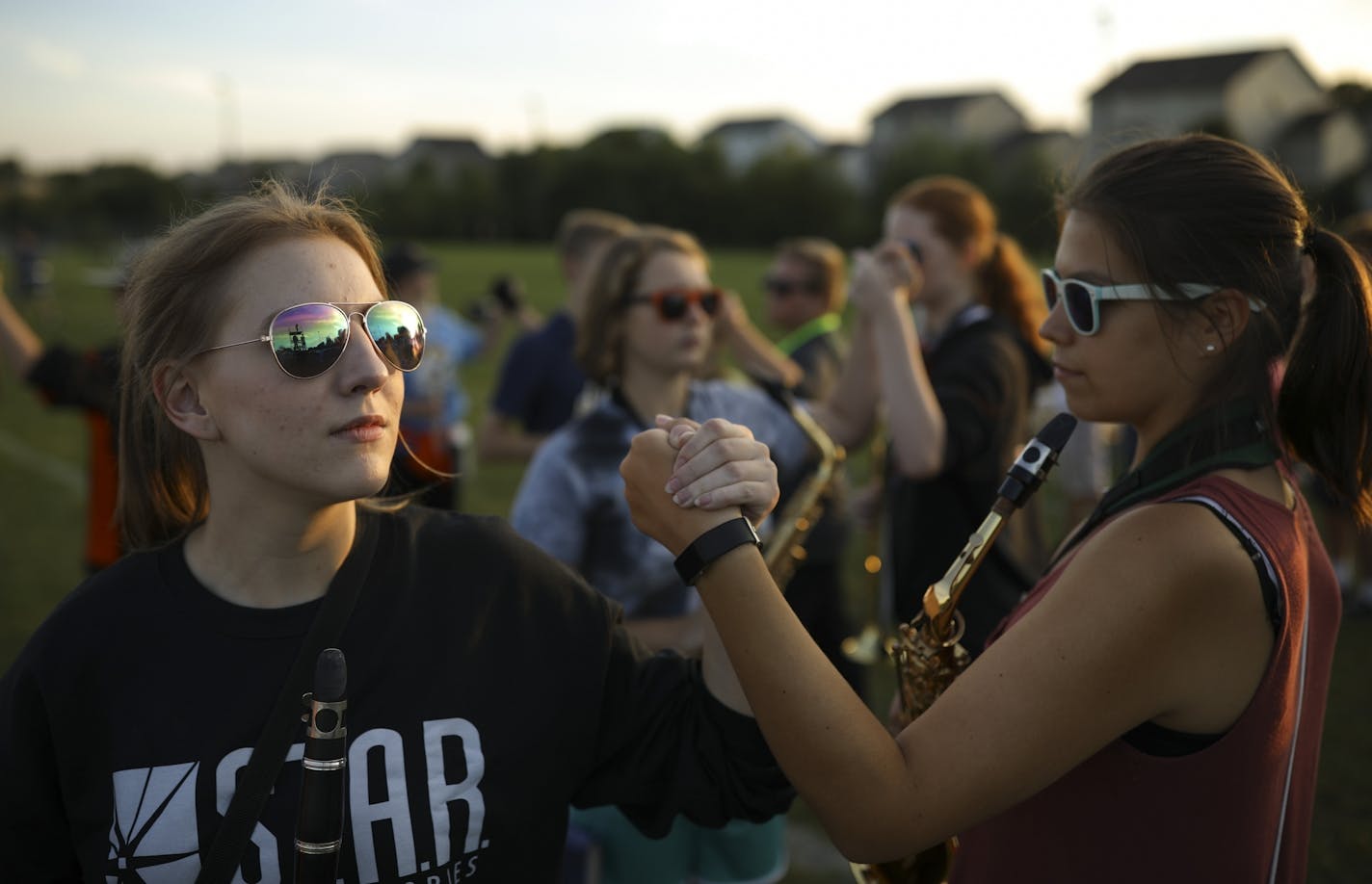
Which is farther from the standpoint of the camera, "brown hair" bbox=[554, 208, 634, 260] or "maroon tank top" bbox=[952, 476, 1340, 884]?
"brown hair" bbox=[554, 208, 634, 260]

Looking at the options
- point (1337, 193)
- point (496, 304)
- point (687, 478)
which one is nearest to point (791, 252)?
point (496, 304)

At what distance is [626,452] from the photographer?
11.6 feet

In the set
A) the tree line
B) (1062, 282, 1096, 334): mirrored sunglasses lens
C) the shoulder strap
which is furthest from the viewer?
the tree line

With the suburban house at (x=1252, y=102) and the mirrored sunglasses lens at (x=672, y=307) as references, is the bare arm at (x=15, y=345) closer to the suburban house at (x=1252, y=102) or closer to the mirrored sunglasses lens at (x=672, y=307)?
the mirrored sunglasses lens at (x=672, y=307)

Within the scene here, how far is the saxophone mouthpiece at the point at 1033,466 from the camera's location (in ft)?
7.15

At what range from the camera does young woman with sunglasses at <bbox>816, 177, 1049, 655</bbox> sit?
12.9ft

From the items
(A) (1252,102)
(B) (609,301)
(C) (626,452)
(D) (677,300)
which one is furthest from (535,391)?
(A) (1252,102)

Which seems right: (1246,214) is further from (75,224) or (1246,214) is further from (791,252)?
(75,224)

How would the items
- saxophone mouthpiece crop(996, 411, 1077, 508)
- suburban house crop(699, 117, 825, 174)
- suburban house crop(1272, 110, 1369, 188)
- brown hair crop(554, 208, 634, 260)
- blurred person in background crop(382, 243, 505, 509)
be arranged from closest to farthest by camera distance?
saxophone mouthpiece crop(996, 411, 1077, 508) → brown hair crop(554, 208, 634, 260) → blurred person in background crop(382, 243, 505, 509) → suburban house crop(1272, 110, 1369, 188) → suburban house crop(699, 117, 825, 174)

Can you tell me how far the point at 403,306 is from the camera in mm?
1968

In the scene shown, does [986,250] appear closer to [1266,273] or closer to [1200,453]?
[1266,273]

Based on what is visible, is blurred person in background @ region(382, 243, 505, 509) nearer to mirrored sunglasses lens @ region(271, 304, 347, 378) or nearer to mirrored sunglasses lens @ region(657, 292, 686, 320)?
mirrored sunglasses lens @ region(657, 292, 686, 320)

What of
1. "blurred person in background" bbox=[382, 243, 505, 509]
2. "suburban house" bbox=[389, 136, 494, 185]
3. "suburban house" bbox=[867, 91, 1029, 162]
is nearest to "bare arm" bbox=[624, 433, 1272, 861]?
"blurred person in background" bbox=[382, 243, 505, 509]

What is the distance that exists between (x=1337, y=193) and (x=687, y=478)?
5748cm
